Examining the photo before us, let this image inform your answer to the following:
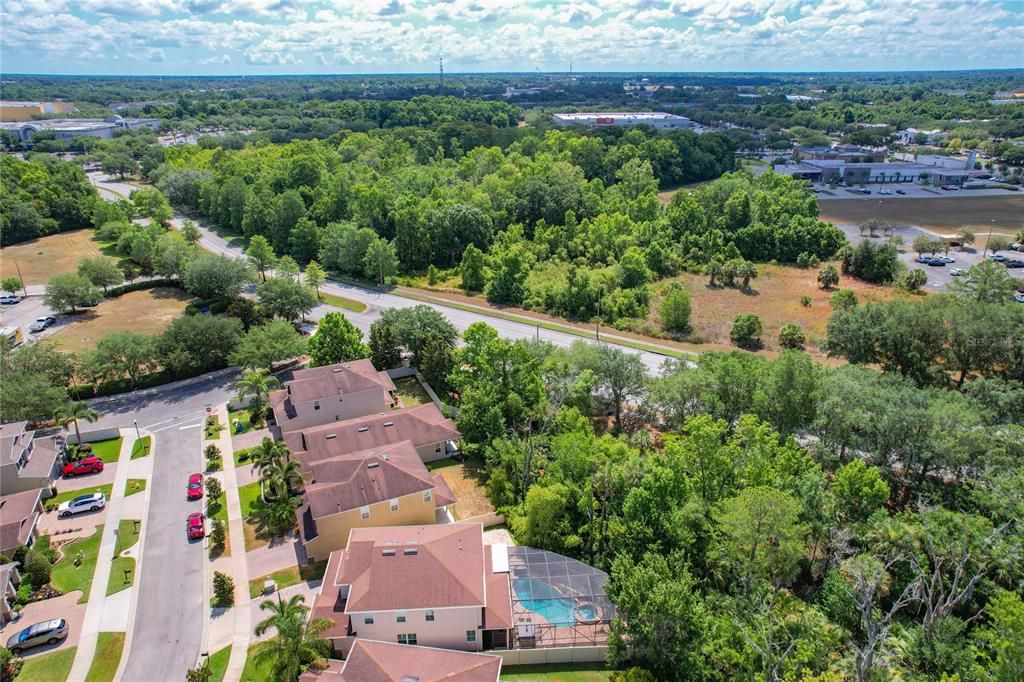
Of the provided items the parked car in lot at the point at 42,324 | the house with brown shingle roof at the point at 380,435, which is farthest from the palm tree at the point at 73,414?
the parked car in lot at the point at 42,324

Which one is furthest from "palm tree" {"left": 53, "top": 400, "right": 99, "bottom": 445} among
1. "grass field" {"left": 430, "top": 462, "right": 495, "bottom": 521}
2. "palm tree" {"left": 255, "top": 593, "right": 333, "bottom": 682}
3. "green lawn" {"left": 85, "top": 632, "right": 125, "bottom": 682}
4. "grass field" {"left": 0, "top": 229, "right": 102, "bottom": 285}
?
"grass field" {"left": 0, "top": 229, "right": 102, "bottom": 285}

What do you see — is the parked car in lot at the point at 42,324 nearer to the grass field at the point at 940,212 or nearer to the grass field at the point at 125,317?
the grass field at the point at 125,317

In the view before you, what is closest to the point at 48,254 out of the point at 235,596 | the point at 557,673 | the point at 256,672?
the point at 235,596

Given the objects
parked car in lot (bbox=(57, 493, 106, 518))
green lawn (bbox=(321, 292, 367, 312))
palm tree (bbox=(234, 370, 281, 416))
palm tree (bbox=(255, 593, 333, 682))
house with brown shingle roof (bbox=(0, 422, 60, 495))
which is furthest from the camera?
green lawn (bbox=(321, 292, 367, 312))

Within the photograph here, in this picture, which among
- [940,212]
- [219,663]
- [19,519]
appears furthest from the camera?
[940,212]

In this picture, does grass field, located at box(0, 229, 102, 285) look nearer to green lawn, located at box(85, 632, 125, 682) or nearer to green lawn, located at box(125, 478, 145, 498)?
green lawn, located at box(125, 478, 145, 498)

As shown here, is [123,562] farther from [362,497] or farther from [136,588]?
[362,497]
